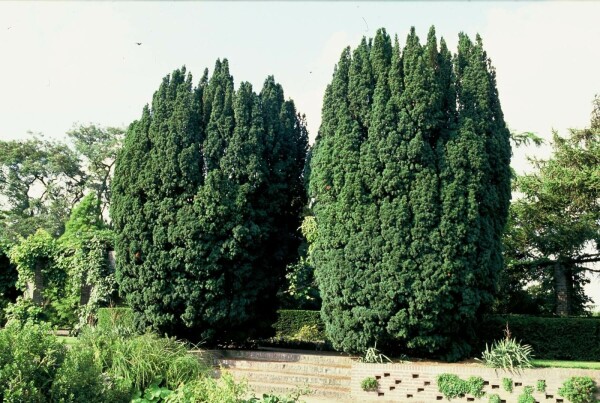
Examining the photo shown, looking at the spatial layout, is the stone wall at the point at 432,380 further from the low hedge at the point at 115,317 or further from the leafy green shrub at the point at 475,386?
the low hedge at the point at 115,317

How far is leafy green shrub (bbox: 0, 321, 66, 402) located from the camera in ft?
18.2

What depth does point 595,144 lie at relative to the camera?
18.2 meters

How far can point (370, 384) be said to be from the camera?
9.73 meters

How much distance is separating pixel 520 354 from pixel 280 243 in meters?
5.45

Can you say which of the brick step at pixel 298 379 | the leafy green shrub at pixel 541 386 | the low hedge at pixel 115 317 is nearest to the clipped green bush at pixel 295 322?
the low hedge at pixel 115 317

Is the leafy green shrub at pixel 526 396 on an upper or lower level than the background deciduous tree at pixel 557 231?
lower

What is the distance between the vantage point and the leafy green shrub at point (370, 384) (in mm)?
9727

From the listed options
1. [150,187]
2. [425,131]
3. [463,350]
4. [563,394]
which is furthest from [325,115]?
[563,394]

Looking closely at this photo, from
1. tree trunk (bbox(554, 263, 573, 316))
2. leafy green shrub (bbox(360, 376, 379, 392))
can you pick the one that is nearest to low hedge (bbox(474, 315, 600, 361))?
leafy green shrub (bbox(360, 376, 379, 392))

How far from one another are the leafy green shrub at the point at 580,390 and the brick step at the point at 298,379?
11.5 feet

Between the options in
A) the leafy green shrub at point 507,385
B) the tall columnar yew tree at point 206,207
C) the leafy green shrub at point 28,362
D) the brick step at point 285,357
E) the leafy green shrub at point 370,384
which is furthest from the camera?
the tall columnar yew tree at point 206,207

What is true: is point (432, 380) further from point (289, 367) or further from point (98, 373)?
point (98, 373)

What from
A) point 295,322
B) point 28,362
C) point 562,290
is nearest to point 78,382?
point 28,362

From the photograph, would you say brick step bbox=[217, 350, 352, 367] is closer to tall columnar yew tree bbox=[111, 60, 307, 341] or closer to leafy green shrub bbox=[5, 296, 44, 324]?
tall columnar yew tree bbox=[111, 60, 307, 341]
